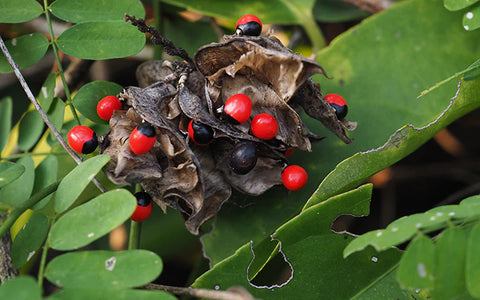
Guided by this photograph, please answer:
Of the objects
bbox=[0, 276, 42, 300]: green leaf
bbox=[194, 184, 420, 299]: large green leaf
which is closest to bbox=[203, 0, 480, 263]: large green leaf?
bbox=[194, 184, 420, 299]: large green leaf

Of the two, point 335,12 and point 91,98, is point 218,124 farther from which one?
point 335,12

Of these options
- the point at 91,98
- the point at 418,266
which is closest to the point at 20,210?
the point at 91,98

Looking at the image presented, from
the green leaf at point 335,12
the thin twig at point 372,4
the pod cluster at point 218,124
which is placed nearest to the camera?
the pod cluster at point 218,124

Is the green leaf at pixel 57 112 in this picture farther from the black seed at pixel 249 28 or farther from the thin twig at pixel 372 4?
the thin twig at pixel 372 4

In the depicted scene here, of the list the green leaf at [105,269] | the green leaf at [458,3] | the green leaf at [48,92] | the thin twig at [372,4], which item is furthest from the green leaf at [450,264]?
the thin twig at [372,4]

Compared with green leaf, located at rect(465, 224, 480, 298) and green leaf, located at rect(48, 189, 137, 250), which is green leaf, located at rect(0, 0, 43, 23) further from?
green leaf, located at rect(465, 224, 480, 298)

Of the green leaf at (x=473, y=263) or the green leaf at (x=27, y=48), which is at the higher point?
the green leaf at (x=473, y=263)
